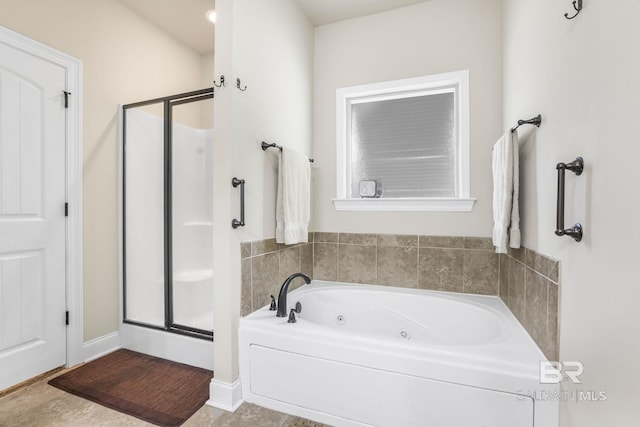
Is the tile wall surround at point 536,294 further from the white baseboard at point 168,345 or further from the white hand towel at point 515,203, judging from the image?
the white baseboard at point 168,345

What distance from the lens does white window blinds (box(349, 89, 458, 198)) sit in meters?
2.38

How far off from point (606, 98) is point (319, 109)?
205 centimetres

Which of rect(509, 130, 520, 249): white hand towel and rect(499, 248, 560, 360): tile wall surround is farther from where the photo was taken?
rect(509, 130, 520, 249): white hand towel

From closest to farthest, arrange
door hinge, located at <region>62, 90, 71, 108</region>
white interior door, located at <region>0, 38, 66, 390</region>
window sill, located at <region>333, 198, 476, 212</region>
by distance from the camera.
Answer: white interior door, located at <region>0, 38, 66, 390</region> < door hinge, located at <region>62, 90, 71, 108</region> < window sill, located at <region>333, 198, 476, 212</region>

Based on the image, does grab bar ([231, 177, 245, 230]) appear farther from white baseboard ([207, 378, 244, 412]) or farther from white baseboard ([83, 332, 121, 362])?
white baseboard ([83, 332, 121, 362])

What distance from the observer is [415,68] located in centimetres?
235

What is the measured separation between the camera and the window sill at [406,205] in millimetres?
2221

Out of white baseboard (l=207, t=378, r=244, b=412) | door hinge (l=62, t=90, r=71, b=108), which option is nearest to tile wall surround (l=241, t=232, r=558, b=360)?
white baseboard (l=207, t=378, r=244, b=412)

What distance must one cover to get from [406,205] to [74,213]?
96.8 inches

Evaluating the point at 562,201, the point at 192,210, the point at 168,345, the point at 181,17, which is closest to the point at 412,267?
the point at 562,201

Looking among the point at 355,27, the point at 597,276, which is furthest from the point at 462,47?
the point at 597,276

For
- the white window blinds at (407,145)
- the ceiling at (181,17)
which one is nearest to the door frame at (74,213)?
the ceiling at (181,17)

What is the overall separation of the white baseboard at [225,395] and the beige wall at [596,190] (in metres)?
1.53

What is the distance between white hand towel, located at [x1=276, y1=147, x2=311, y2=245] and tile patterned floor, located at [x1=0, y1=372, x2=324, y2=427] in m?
1.02
